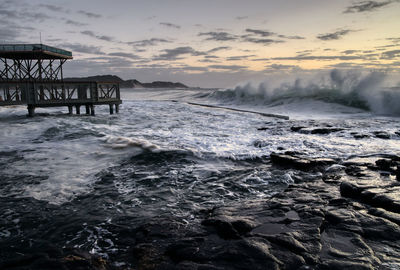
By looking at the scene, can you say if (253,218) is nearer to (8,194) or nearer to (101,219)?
(101,219)

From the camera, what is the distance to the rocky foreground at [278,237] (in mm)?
3102

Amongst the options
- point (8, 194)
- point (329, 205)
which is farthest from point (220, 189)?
point (8, 194)

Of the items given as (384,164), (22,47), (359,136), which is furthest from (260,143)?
(22,47)

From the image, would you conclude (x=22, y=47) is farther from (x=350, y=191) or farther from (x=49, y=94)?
(x=350, y=191)

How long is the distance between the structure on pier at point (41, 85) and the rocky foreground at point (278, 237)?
16.9 m

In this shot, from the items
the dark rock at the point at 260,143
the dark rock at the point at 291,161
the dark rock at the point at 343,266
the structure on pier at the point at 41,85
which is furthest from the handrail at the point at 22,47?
the dark rock at the point at 343,266

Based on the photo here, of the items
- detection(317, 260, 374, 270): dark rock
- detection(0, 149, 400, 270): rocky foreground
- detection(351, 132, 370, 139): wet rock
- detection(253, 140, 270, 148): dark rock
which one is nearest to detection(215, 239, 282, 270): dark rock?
detection(0, 149, 400, 270): rocky foreground

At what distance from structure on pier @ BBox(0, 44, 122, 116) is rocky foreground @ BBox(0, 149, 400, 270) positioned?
1685 centimetres

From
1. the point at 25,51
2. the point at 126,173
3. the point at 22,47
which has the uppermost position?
the point at 22,47

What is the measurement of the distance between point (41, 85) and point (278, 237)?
61.3 ft

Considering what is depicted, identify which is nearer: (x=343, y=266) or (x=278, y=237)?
(x=343, y=266)

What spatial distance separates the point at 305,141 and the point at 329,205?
6132mm

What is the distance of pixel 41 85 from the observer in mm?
17812

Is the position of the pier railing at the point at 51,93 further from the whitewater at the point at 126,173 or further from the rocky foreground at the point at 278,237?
the rocky foreground at the point at 278,237
